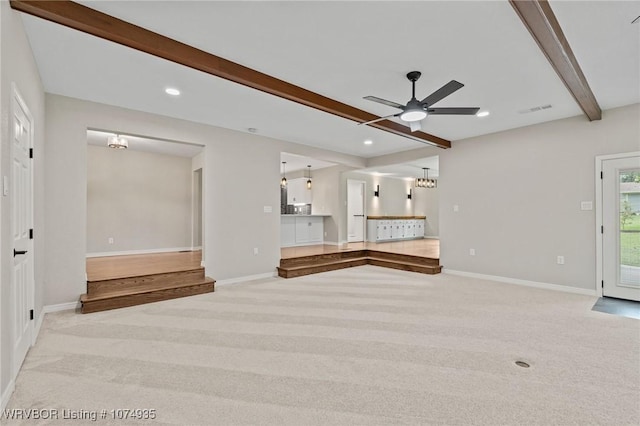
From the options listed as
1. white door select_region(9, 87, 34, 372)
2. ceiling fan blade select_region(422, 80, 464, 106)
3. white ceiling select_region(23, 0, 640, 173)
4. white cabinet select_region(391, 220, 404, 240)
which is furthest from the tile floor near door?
ceiling fan blade select_region(422, 80, 464, 106)

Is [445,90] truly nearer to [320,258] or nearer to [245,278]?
[245,278]

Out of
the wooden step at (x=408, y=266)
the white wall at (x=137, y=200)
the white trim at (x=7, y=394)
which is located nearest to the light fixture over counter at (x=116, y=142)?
the white wall at (x=137, y=200)

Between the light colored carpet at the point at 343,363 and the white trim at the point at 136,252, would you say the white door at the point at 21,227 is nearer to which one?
the light colored carpet at the point at 343,363

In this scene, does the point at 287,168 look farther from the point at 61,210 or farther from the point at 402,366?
the point at 402,366

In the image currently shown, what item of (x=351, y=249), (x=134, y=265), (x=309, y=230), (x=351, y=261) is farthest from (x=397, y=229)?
(x=134, y=265)

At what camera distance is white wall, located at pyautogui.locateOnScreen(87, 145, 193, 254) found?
6.57 metres

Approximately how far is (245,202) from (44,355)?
3413 mm

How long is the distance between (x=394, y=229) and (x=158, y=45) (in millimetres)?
8835

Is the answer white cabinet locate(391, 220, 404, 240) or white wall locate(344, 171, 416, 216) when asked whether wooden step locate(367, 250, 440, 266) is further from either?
white cabinet locate(391, 220, 404, 240)

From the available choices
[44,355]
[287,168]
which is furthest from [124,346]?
[287,168]

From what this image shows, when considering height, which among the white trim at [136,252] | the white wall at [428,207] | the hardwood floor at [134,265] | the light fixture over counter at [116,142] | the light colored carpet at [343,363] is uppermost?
the light fixture over counter at [116,142]

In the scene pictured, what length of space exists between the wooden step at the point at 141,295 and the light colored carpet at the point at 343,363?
163 millimetres

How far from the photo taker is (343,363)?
98.3 inches

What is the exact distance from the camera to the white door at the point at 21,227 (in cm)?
229
